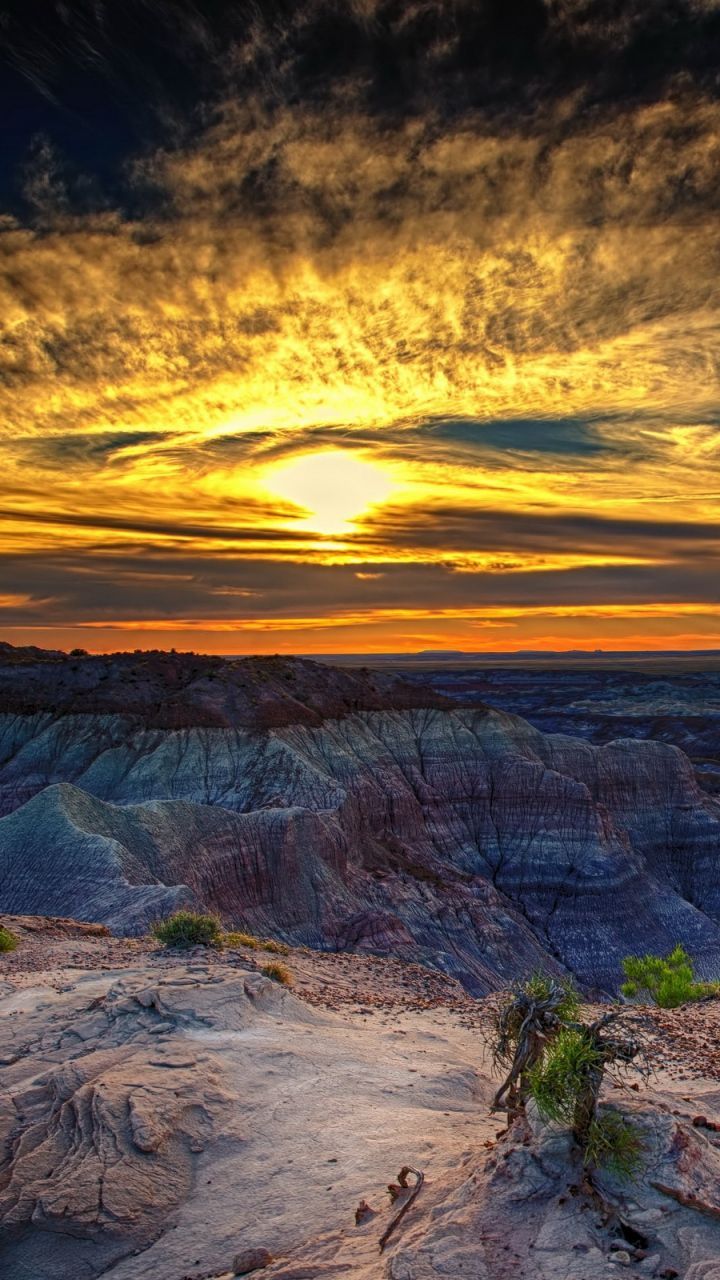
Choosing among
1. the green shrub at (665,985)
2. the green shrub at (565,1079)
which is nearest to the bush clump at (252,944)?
the green shrub at (665,985)

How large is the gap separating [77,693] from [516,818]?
35010 mm

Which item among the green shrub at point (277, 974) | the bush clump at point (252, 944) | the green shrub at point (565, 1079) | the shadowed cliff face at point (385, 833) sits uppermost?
the green shrub at point (565, 1079)

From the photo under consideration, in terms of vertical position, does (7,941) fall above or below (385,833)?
above

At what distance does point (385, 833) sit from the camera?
55.3 m

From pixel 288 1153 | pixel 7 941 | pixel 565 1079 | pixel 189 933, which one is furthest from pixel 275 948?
pixel 565 1079

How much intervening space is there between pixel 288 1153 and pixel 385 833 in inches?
1805

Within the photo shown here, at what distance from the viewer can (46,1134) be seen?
35.0ft

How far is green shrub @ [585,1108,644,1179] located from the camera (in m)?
7.63

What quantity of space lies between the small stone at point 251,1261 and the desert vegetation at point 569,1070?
9.46ft

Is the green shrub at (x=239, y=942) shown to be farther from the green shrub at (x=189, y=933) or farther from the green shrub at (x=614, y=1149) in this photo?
the green shrub at (x=614, y=1149)

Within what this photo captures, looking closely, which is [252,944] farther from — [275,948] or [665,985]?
[665,985]

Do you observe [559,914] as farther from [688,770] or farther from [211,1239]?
[211,1239]

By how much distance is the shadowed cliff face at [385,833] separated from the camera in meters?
37.5

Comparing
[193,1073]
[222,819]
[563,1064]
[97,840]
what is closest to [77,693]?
[222,819]
